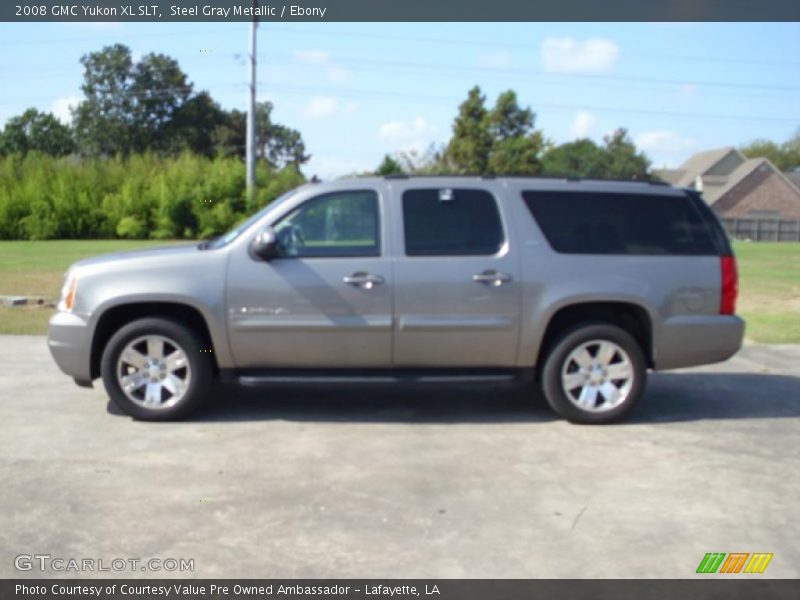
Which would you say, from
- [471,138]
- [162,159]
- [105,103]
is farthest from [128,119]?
[471,138]

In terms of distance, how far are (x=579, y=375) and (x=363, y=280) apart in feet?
5.94

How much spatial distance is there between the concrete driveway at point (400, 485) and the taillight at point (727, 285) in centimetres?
91

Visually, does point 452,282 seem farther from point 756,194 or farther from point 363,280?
point 756,194

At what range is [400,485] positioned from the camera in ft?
17.6

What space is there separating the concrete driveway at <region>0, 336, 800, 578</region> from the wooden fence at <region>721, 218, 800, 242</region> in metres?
57.0

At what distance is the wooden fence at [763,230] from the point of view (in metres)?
61.0

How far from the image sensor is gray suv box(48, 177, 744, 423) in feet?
21.7

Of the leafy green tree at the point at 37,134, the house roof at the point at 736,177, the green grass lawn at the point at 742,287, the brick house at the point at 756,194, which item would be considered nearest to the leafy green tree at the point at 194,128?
the leafy green tree at the point at 37,134

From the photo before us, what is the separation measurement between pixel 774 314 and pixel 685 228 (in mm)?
7863

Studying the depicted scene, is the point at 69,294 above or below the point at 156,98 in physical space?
below

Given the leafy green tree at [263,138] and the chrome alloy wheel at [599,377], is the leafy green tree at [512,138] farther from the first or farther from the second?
the chrome alloy wheel at [599,377]

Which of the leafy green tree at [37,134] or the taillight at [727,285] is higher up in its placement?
the leafy green tree at [37,134]
